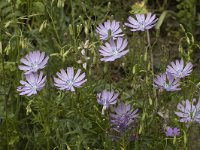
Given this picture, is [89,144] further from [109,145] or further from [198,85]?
[198,85]

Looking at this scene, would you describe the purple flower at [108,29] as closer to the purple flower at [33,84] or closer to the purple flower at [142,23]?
the purple flower at [142,23]

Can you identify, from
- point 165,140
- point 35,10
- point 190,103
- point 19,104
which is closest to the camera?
point 190,103

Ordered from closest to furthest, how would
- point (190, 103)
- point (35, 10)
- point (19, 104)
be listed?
point (190, 103) < point (19, 104) < point (35, 10)

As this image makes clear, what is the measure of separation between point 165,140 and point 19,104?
622 millimetres

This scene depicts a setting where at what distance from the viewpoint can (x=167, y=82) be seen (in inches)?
82.7

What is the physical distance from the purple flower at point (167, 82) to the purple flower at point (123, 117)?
0.15m

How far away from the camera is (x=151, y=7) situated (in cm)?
374

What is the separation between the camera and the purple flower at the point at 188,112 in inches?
81.4

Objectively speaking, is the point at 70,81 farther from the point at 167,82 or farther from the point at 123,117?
the point at 167,82

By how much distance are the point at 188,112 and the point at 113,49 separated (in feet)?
1.10

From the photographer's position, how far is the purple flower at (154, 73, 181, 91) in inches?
81.7

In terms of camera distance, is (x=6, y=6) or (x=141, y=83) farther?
(x=6, y=6)

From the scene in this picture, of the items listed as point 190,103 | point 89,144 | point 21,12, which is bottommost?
point 89,144

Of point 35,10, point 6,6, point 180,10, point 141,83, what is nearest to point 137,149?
point 141,83
